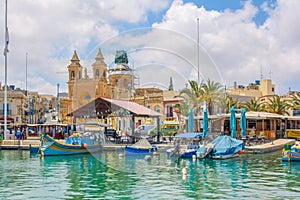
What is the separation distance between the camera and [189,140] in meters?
30.4

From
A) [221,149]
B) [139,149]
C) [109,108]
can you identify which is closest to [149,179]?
[139,149]

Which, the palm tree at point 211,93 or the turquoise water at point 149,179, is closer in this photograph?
the turquoise water at point 149,179

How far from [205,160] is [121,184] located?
9596 mm


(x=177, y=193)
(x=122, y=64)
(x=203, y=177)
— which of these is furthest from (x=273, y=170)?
(x=122, y=64)

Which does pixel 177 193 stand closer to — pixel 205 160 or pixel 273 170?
pixel 273 170

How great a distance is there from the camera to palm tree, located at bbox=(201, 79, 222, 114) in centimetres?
4103

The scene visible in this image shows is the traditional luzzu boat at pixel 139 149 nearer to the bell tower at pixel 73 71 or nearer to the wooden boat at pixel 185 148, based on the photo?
the wooden boat at pixel 185 148

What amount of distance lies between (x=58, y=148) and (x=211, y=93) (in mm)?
17526

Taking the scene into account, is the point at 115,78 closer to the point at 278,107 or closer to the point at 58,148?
the point at 58,148

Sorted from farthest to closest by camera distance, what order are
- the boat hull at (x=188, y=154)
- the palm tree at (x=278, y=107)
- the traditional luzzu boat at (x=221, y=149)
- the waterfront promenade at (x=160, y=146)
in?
the palm tree at (x=278, y=107) → the waterfront promenade at (x=160, y=146) → the boat hull at (x=188, y=154) → the traditional luzzu boat at (x=221, y=149)

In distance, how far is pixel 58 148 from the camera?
30797 mm

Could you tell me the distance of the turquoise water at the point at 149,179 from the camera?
605 inches

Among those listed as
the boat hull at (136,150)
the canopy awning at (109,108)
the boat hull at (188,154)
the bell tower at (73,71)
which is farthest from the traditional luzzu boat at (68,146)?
the bell tower at (73,71)

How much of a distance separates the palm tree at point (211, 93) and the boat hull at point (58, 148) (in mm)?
15015
